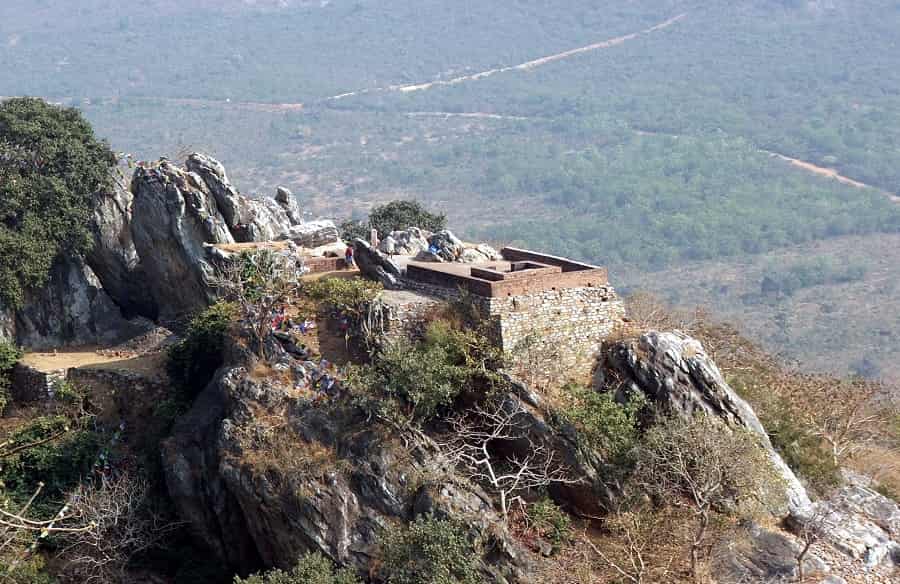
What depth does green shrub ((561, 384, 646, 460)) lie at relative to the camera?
25.2 metres

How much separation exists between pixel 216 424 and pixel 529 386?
8163mm

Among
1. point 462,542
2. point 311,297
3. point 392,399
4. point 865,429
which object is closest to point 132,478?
point 311,297

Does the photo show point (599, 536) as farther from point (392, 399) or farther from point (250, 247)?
point (250, 247)

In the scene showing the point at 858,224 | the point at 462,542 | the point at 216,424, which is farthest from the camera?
the point at 858,224

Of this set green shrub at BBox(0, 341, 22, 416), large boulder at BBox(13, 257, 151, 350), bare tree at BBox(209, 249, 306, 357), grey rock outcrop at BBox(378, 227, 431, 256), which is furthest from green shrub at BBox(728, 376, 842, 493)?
green shrub at BBox(0, 341, 22, 416)

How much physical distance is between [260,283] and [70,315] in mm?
12209

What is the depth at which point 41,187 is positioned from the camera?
38875 millimetres

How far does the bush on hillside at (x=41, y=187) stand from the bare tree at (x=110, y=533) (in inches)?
464

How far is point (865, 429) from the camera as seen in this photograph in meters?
34.5

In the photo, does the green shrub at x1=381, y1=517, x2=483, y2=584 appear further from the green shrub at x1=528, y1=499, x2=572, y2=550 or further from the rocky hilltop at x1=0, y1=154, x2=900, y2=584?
the green shrub at x1=528, y1=499, x2=572, y2=550

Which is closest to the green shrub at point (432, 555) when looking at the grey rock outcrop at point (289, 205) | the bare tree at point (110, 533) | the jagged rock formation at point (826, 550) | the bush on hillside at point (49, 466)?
the jagged rock formation at point (826, 550)

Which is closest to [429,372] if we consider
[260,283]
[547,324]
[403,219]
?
[547,324]

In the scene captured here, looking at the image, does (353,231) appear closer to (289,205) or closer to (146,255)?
(289,205)

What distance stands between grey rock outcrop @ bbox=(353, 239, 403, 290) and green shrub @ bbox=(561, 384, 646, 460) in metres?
6.53
